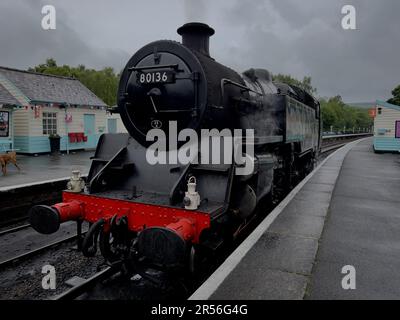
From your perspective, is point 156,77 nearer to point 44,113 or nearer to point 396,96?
point 44,113

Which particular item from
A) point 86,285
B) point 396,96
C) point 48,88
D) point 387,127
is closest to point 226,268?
point 86,285

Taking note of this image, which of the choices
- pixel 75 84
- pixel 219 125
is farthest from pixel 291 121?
pixel 75 84

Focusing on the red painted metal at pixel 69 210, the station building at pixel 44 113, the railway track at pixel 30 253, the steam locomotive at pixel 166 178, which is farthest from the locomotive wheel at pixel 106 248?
the station building at pixel 44 113

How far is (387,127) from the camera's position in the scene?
21406 mm

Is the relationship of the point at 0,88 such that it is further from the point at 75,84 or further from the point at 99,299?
the point at 99,299

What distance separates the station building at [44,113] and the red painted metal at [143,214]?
12.8 metres

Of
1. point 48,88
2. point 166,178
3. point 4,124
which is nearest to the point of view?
point 166,178

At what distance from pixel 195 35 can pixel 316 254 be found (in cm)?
343

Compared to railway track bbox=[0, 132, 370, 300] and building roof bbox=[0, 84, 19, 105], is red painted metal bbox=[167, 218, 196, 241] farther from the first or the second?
building roof bbox=[0, 84, 19, 105]

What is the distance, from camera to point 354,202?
7.09 meters

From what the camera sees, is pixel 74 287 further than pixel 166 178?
No

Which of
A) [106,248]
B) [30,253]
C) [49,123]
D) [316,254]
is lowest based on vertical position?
[30,253]

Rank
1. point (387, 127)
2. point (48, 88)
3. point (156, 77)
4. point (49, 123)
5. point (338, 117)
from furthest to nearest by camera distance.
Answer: point (338, 117) < point (387, 127) < point (48, 88) < point (49, 123) < point (156, 77)

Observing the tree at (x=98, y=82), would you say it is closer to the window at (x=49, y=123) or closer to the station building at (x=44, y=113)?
the station building at (x=44, y=113)
